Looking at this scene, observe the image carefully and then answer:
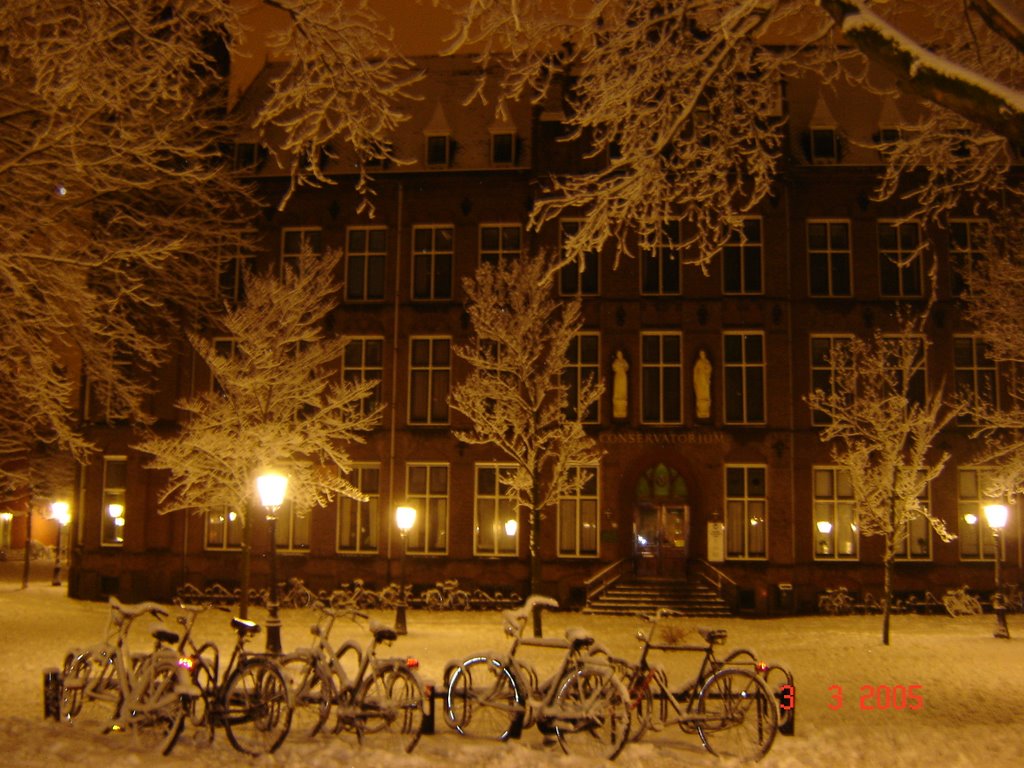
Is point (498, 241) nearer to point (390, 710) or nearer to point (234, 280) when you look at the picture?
point (234, 280)

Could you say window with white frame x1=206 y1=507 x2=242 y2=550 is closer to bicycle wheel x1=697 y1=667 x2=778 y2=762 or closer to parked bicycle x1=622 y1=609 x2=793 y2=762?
parked bicycle x1=622 y1=609 x2=793 y2=762

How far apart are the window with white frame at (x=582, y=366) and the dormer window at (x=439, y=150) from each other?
6983 millimetres

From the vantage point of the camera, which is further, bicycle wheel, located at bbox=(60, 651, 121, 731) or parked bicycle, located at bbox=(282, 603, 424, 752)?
bicycle wheel, located at bbox=(60, 651, 121, 731)

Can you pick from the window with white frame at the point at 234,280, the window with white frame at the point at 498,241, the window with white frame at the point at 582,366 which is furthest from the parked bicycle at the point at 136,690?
the window with white frame at the point at 234,280

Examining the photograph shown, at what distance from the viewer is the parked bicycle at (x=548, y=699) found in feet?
29.3

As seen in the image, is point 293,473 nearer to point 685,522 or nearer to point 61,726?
point 685,522

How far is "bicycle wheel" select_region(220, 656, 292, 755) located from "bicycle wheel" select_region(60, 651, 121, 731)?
4.11 ft

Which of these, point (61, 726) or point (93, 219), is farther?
point (93, 219)

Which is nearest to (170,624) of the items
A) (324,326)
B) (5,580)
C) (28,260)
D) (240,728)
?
(324,326)

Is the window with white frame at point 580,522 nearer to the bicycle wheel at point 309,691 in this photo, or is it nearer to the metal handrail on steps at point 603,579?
the metal handrail on steps at point 603,579

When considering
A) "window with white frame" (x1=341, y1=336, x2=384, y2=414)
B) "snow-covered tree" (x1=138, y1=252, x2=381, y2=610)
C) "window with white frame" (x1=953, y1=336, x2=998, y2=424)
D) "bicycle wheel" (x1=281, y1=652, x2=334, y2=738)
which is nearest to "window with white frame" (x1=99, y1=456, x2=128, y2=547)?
"snow-covered tree" (x1=138, y1=252, x2=381, y2=610)

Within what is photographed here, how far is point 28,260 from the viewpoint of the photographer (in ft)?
39.2

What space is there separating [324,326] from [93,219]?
14.0m

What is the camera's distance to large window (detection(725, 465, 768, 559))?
92.7 feet
